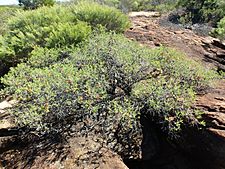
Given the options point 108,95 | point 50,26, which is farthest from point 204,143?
point 50,26

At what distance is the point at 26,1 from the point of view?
1747 centimetres

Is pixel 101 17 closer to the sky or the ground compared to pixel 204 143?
closer to the sky

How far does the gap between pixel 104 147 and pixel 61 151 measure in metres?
0.70

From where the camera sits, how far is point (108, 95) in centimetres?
576

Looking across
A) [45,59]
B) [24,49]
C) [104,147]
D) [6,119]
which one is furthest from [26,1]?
[104,147]

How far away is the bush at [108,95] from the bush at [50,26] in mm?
1835

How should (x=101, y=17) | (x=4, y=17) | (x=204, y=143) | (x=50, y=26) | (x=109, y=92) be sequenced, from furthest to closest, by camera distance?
1. (x=4, y=17)
2. (x=101, y=17)
3. (x=50, y=26)
4. (x=109, y=92)
5. (x=204, y=143)

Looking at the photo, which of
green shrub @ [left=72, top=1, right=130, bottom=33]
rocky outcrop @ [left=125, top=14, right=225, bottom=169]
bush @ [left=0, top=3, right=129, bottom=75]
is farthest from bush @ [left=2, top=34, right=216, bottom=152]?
green shrub @ [left=72, top=1, right=130, bottom=33]

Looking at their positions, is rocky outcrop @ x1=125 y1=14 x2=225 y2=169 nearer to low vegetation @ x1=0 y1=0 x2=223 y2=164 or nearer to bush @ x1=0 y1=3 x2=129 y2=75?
low vegetation @ x1=0 y1=0 x2=223 y2=164

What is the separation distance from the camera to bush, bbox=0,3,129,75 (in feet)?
26.4

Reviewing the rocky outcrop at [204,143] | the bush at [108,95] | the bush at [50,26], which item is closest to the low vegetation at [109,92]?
the bush at [108,95]

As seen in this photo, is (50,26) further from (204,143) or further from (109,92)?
(204,143)

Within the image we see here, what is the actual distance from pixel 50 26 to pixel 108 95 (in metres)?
3.70

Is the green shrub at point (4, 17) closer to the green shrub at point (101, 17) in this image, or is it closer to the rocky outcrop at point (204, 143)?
the green shrub at point (101, 17)
